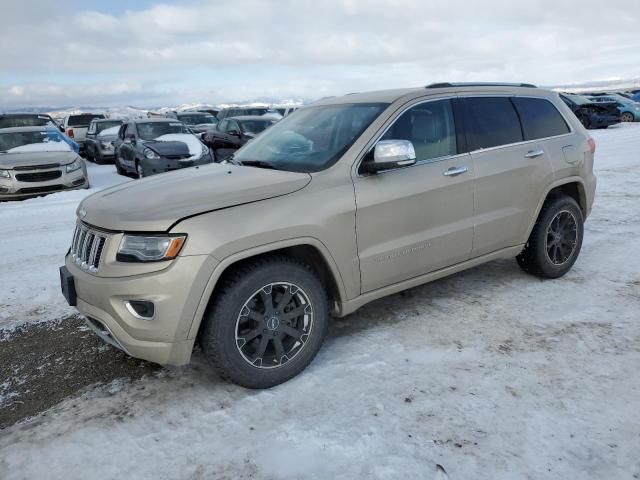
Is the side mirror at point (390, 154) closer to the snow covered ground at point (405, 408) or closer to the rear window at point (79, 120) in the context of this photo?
the snow covered ground at point (405, 408)

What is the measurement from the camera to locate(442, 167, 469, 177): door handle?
3694 millimetres

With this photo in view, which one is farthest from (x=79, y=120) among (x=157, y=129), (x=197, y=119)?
(x=157, y=129)

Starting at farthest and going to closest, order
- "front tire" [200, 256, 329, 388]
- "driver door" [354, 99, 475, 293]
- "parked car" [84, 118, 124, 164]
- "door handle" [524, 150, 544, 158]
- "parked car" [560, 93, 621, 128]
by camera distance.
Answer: "parked car" [560, 93, 621, 128] < "parked car" [84, 118, 124, 164] < "door handle" [524, 150, 544, 158] < "driver door" [354, 99, 475, 293] < "front tire" [200, 256, 329, 388]

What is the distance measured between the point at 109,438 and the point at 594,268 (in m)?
4.40

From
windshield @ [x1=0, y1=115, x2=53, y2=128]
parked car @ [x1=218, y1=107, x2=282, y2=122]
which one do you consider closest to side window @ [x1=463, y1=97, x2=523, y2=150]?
windshield @ [x1=0, y1=115, x2=53, y2=128]

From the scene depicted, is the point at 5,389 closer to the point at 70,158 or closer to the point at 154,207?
the point at 154,207

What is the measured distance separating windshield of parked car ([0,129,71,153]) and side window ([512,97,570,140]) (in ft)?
30.3

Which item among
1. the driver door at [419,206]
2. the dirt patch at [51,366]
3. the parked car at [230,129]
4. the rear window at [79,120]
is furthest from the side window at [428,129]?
the rear window at [79,120]

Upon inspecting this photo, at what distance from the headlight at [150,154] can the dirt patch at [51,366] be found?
751 cm

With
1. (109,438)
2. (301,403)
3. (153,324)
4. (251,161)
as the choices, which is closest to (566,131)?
(251,161)

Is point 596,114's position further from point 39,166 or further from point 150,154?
point 39,166

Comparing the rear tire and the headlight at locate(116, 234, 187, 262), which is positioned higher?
the headlight at locate(116, 234, 187, 262)

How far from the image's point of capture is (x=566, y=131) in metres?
4.65

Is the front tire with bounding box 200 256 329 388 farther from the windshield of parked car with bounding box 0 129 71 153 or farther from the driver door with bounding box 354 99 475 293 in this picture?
the windshield of parked car with bounding box 0 129 71 153
